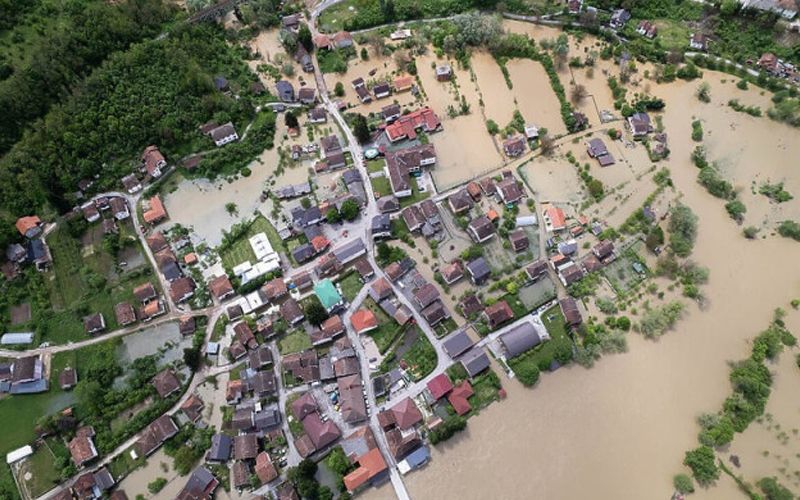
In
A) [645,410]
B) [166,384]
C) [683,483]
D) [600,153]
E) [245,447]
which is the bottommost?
[683,483]

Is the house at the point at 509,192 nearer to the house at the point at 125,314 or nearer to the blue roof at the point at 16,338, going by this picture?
the house at the point at 125,314

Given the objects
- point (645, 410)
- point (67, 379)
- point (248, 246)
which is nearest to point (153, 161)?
point (248, 246)

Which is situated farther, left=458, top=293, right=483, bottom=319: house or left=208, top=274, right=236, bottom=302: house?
left=208, top=274, right=236, bottom=302: house

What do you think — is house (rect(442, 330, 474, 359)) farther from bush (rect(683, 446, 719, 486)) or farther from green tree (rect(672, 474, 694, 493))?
bush (rect(683, 446, 719, 486))

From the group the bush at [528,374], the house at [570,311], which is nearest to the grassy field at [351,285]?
the bush at [528,374]

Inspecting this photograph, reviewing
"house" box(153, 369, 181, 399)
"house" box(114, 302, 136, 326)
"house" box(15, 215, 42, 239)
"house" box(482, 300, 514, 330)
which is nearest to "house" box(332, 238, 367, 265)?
"house" box(482, 300, 514, 330)

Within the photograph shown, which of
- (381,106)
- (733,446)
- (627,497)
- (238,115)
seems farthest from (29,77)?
(733,446)

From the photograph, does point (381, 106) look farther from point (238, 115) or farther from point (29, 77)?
point (29, 77)

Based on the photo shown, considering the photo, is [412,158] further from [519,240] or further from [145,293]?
[145,293]
